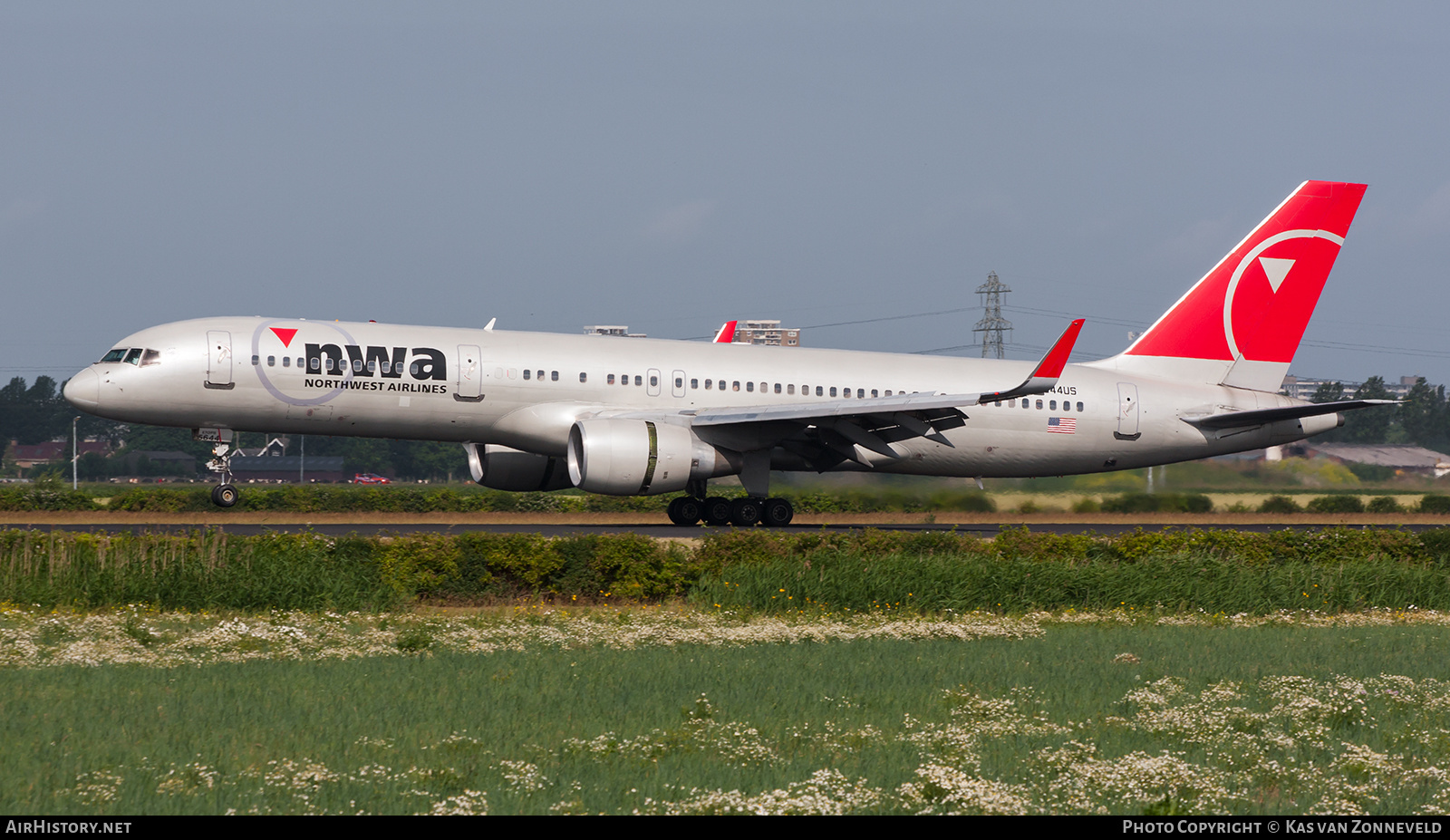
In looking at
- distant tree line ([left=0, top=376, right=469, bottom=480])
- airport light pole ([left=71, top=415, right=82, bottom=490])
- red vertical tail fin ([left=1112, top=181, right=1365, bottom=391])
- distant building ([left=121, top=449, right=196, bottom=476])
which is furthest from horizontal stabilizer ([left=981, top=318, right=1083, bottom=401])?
distant tree line ([left=0, top=376, right=469, bottom=480])

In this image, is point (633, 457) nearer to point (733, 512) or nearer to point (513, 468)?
point (733, 512)

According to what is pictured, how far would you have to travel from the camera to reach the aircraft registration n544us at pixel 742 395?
2427 centimetres

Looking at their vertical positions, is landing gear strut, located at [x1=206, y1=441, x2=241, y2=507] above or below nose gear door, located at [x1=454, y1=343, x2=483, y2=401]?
below

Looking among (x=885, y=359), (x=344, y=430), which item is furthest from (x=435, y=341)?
(x=885, y=359)

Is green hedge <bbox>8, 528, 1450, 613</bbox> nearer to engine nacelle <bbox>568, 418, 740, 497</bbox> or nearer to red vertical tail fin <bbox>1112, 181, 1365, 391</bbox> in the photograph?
engine nacelle <bbox>568, 418, 740, 497</bbox>

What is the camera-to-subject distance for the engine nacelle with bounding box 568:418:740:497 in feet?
77.4

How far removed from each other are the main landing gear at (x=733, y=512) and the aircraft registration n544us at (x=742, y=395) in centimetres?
4

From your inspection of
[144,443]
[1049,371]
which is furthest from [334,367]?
[144,443]

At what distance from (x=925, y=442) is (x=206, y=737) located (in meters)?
21.0

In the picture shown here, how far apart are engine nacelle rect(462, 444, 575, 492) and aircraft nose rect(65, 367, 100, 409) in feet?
23.4

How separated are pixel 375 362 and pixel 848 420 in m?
9.17

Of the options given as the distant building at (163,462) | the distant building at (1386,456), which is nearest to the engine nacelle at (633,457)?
the distant building at (1386,456)

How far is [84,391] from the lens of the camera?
24.1 meters

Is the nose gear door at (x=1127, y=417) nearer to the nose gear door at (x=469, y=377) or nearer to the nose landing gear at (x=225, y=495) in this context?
the nose gear door at (x=469, y=377)
